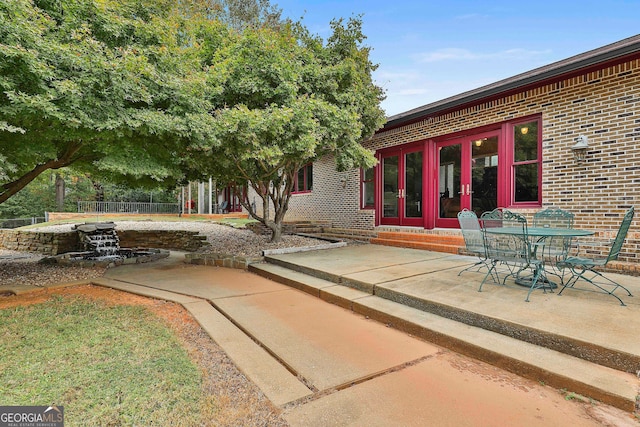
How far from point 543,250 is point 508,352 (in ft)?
6.31

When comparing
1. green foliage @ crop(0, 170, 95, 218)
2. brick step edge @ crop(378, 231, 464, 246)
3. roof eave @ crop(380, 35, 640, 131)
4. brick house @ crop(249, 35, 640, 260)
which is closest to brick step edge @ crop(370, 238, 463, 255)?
brick step edge @ crop(378, 231, 464, 246)

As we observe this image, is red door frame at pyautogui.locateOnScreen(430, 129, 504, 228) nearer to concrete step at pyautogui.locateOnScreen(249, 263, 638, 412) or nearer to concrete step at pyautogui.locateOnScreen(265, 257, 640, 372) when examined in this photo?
concrete step at pyautogui.locateOnScreen(265, 257, 640, 372)

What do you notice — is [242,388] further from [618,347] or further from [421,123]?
[421,123]

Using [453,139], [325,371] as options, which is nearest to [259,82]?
[453,139]

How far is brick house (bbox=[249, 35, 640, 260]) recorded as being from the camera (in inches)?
186

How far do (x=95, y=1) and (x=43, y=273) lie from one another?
16.4 ft

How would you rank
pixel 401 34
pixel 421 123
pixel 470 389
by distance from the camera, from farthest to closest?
pixel 401 34
pixel 421 123
pixel 470 389

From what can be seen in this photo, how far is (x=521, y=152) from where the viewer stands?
20.0 ft

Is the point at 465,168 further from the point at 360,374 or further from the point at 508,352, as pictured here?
the point at 360,374

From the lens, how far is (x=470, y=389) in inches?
82.2

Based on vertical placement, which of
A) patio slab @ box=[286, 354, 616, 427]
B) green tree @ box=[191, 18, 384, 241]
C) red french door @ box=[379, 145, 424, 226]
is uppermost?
green tree @ box=[191, 18, 384, 241]

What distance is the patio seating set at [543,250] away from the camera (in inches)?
129

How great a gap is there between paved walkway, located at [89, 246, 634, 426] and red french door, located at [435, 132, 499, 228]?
12.2 feet

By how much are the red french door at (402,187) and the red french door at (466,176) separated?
540 mm
